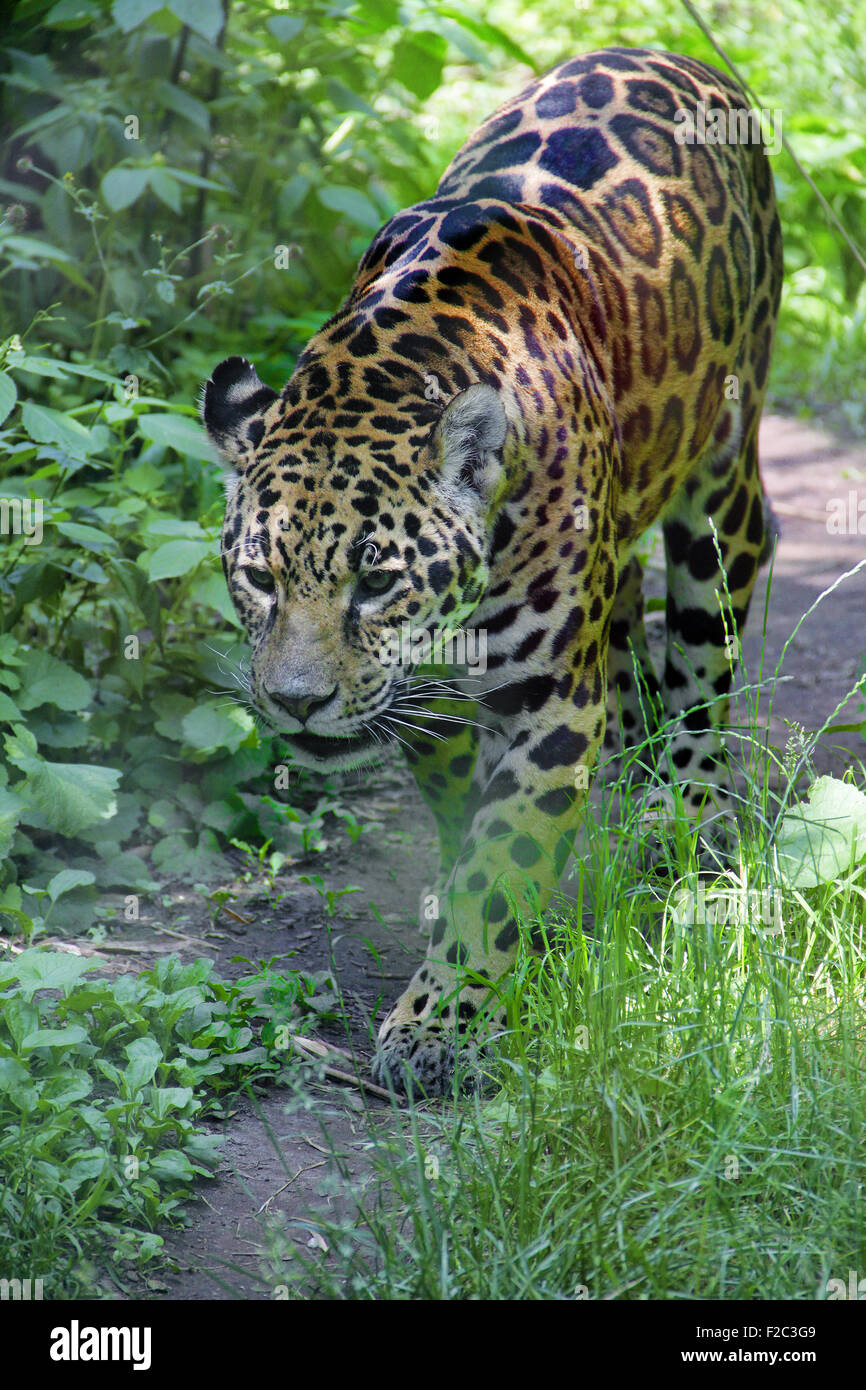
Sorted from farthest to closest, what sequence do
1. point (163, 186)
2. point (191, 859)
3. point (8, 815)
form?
point (163, 186)
point (191, 859)
point (8, 815)

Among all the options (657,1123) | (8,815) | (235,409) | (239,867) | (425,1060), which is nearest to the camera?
(657,1123)

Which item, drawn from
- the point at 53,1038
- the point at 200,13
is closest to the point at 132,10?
the point at 200,13

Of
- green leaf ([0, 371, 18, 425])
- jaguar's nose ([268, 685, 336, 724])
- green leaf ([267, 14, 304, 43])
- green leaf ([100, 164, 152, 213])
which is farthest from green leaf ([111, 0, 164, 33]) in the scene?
jaguar's nose ([268, 685, 336, 724])

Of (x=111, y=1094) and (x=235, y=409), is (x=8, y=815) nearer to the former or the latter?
(x=111, y=1094)

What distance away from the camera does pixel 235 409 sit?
12.3 ft

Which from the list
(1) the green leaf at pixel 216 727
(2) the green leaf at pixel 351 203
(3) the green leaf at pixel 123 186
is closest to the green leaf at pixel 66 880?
(1) the green leaf at pixel 216 727

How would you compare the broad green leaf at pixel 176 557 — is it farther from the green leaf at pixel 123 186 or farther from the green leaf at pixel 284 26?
the green leaf at pixel 284 26

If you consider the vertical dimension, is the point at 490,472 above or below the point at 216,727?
above

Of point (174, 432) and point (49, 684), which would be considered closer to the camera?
point (49, 684)

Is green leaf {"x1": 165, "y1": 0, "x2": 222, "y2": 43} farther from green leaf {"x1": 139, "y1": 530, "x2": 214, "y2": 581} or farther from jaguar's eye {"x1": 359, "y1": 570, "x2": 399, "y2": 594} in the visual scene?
jaguar's eye {"x1": 359, "y1": 570, "x2": 399, "y2": 594}

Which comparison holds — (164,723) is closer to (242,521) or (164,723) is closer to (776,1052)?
(242,521)

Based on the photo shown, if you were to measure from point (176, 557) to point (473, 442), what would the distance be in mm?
1379

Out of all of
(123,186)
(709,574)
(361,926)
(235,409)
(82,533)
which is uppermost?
(123,186)
